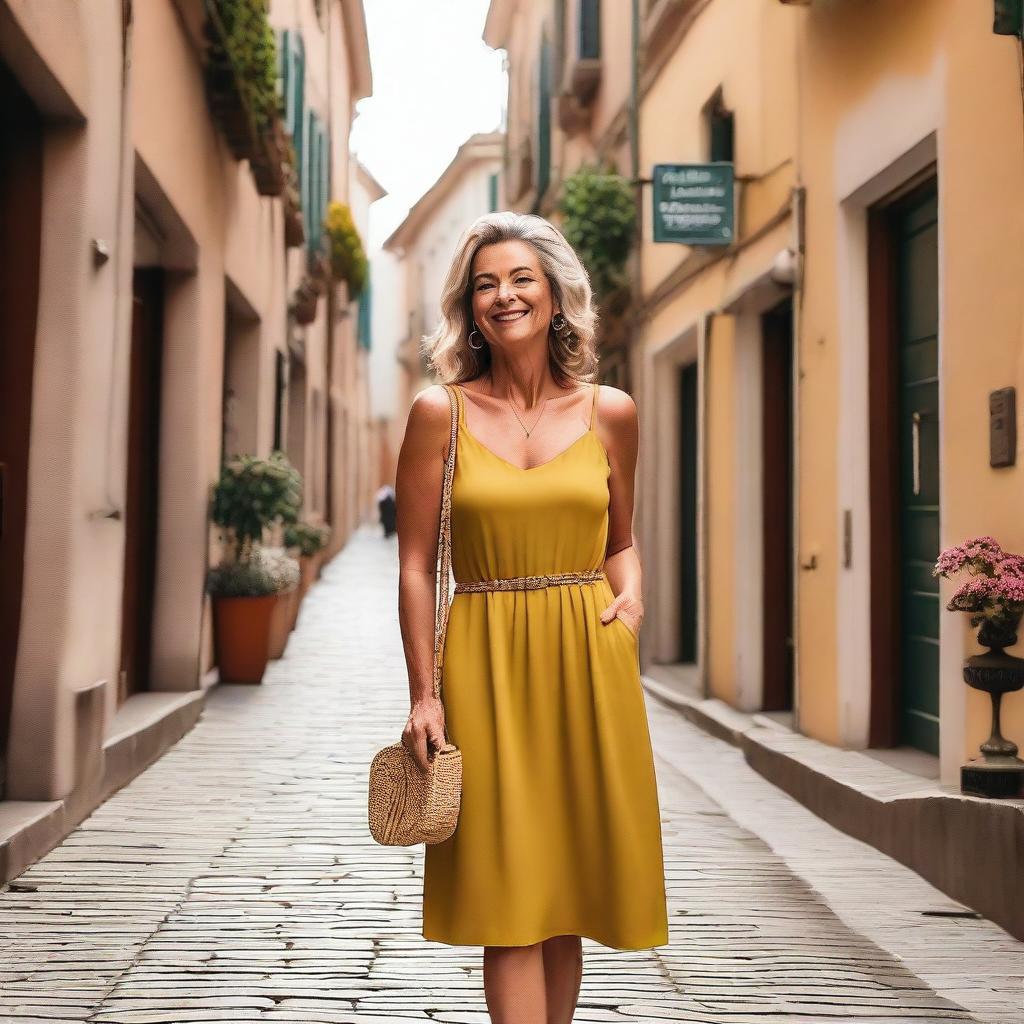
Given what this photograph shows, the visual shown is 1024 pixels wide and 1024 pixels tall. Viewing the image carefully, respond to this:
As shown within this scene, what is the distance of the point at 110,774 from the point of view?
20.2 feet

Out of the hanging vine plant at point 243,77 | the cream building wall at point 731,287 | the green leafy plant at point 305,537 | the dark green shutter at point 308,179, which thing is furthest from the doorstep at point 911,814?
the dark green shutter at point 308,179

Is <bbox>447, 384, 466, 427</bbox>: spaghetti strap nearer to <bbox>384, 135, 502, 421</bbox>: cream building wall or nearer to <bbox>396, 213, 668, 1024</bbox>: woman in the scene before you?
<bbox>396, 213, 668, 1024</bbox>: woman

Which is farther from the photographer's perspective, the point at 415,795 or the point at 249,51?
the point at 249,51

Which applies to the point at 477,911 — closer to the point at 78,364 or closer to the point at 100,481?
the point at 78,364

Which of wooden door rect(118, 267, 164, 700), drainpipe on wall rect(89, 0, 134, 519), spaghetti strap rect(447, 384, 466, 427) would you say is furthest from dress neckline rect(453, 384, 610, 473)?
wooden door rect(118, 267, 164, 700)

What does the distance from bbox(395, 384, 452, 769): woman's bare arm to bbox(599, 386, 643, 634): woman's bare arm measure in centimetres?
36

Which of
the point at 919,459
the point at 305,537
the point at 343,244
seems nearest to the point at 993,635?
the point at 919,459

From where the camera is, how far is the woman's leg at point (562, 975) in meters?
2.83

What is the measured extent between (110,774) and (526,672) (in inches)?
154

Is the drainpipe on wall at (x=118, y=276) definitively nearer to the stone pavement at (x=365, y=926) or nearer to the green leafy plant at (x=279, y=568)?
the stone pavement at (x=365, y=926)

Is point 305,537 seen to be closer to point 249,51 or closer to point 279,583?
point 279,583

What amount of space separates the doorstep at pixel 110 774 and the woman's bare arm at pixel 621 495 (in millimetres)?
2600

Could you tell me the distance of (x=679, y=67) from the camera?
10.5 metres

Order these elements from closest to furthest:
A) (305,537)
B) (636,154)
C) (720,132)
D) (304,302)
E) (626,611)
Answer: (626,611) → (720,132) → (305,537) → (636,154) → (304,302)
